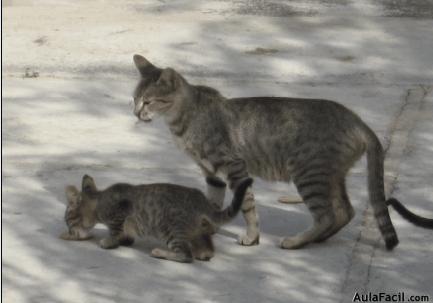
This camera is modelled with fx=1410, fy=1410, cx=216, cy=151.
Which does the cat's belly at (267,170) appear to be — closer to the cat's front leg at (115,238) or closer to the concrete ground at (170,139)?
the concrete ground at (170,139)

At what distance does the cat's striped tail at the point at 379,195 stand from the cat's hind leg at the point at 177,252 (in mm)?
1124

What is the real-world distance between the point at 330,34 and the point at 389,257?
4600mm

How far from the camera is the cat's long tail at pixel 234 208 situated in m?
Answer: 8.11

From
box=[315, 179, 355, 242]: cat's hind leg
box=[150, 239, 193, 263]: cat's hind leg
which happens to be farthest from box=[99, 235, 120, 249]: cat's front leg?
box=[315, 179, 355, 242]: cat's hind leg

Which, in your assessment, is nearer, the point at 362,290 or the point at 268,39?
the point at 362,290

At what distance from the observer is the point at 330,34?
12.4 metres

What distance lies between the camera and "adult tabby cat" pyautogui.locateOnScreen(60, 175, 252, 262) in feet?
26.7

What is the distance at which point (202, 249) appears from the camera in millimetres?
8164

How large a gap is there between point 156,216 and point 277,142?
2.91 feet

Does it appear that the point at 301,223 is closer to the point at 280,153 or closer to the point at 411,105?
the point at 280,153

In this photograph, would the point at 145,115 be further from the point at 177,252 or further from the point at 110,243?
the point at 177,252

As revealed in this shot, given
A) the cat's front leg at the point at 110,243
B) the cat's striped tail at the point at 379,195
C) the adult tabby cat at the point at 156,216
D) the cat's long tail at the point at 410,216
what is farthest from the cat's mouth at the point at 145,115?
the cat's long tail at the point at 410,216

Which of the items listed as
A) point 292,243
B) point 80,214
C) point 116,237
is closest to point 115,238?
point 116,237

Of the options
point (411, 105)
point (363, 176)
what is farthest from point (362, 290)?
point (411, 105)
